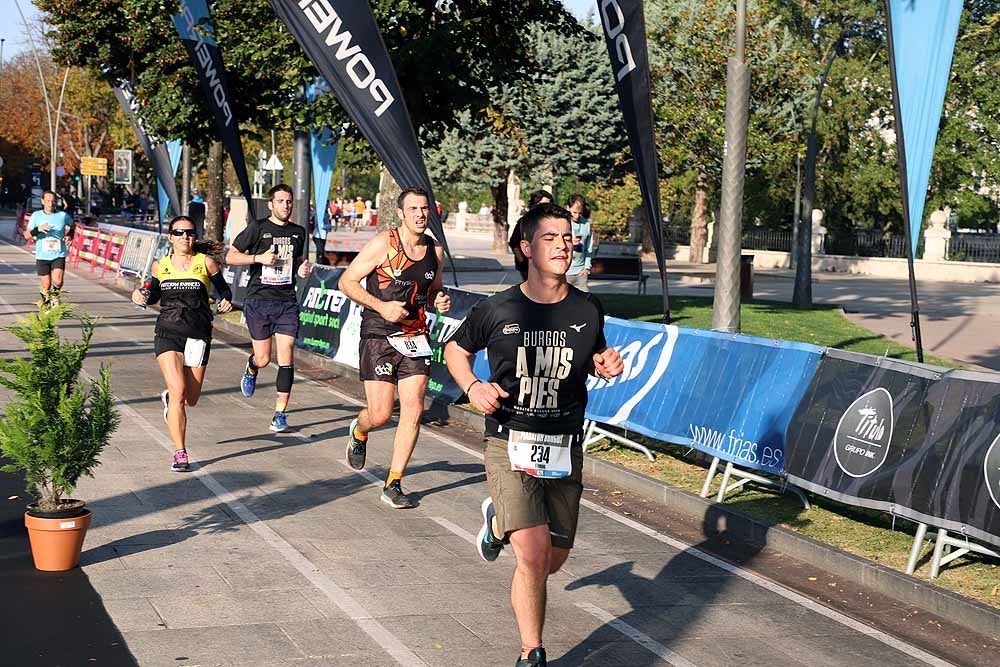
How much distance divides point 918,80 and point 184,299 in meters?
5.95

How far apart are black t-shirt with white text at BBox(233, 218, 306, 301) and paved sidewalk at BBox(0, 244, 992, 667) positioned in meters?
1.59

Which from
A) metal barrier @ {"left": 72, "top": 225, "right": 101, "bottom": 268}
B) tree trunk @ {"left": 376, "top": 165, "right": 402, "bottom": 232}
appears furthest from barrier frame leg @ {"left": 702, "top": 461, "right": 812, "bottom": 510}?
metal barrier @ {"left": 72, "top": 225, "right": 101, "bottom": 268}

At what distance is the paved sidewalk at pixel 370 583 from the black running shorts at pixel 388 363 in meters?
0.94

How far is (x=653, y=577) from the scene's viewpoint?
8016 mm

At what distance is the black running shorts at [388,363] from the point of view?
31.2 ft

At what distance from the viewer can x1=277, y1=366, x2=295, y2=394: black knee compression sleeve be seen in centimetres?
1220

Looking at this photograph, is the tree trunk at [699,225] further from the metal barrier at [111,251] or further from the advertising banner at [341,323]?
the advertising banner at [341,323]

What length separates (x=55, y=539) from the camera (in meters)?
7.23

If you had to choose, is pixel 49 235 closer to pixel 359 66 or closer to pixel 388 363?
pixel 359 66

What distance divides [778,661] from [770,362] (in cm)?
376

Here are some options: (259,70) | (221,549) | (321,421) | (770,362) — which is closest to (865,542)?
(770,362)

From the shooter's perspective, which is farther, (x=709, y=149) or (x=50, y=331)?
(x=709, y=149)

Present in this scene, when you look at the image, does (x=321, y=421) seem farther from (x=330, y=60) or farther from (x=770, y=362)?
(x=770, y=362)

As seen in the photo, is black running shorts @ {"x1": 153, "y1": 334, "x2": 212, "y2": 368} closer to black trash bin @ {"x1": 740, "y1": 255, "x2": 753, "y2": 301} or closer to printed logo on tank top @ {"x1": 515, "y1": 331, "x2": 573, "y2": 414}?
printed logo on tank top @ {"x1": 515, "y1": 331, "x2": 573, "y2": 414}
